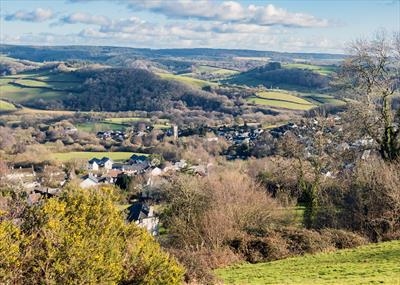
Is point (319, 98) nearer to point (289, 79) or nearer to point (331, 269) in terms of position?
point (289, 79)

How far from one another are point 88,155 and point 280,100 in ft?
178

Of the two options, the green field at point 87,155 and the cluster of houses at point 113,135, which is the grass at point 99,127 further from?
the green field at point 87,155

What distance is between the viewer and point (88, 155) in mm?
84000

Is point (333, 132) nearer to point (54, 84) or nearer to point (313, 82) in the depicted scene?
point (313, 82)

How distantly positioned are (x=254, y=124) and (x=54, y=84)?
77.7 metres

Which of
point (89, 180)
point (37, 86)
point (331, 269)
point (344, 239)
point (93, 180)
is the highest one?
point (331, 269)

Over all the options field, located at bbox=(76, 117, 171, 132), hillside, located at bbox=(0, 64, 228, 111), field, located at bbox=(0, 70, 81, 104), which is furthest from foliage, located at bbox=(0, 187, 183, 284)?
field, located at bbox=(0, 70, 81, 104)

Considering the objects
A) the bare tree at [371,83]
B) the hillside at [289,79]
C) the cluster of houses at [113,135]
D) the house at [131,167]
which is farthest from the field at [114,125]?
the bare tree at [371,83]

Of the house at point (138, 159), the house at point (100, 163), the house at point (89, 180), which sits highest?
the house at point (89, 180)

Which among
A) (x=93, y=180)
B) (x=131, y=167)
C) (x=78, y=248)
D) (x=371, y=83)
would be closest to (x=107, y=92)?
(x=131, y=167)

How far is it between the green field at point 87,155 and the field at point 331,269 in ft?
200

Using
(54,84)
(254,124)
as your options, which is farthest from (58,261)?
(54,84)

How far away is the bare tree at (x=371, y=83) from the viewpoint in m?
24.8

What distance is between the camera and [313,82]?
477 feet
